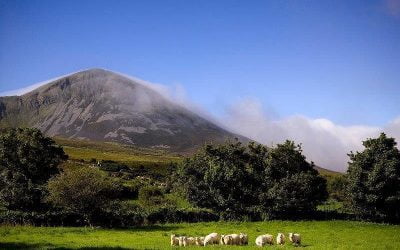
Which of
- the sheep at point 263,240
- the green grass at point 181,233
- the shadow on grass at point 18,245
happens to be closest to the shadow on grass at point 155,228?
the green grass at point 181,233

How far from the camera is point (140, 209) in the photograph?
60.5 m

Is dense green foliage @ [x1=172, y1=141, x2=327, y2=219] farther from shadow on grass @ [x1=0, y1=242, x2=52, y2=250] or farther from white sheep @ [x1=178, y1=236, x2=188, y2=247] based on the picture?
shadow on grass @ [x1=0, y1=242, x2=52, y2=250]

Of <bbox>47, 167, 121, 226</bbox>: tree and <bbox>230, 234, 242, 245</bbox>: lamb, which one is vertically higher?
<bbox>47, 167, 121, 226</bbox>: tree

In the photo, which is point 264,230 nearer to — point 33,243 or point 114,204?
point 114,204

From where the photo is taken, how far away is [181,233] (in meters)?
44.5

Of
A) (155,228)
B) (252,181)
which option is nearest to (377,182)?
(252,181)

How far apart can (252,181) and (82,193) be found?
26.7 meters

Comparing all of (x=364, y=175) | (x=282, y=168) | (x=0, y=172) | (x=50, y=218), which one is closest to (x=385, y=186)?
(x=364, y=175)

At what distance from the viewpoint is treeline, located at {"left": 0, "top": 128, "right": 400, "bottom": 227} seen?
53.9m

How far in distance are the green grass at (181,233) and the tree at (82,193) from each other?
466cm

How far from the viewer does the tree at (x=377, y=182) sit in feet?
196

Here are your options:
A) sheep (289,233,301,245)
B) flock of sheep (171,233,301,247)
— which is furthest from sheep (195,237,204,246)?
sheep (289,233,301,245)

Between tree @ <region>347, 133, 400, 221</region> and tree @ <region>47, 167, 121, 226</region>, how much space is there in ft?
114

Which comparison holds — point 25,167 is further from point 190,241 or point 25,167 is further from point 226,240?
point 226,240
